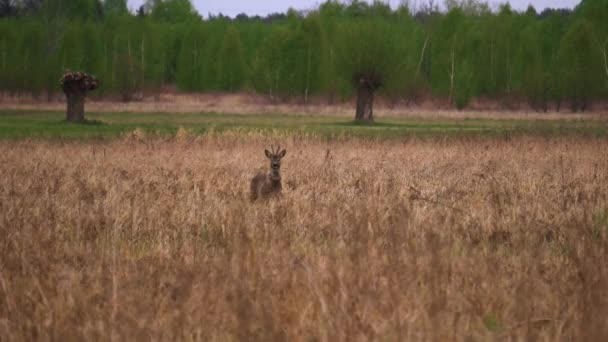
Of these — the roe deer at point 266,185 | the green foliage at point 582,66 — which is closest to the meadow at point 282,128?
the roe deer at point 266,185

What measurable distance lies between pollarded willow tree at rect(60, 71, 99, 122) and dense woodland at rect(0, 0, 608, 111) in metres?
19.2

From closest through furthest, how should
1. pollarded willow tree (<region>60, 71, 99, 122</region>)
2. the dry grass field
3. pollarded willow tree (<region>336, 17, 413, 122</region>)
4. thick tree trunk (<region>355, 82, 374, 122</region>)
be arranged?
the dry grass field < pollarded willow tree (<region>60, 71, 99, 122</region>) < thick tree trunk (<region>355, 82, 374, 122</region>) < pollarded willow tree (<region>336, 17, 413, 122</region>)

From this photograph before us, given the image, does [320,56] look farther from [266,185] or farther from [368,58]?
[266,185]

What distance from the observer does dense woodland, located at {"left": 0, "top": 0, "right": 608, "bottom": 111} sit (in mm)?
63812

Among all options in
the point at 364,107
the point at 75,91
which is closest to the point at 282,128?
the point at 75,91

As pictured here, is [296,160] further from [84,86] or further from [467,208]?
[84,86]

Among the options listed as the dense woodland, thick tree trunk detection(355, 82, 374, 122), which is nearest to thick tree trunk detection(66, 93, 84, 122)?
thick tree trunk detection(355, 82, 374, 122)

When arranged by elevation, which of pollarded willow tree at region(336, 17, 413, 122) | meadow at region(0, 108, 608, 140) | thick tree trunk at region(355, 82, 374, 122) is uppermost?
pollarded willow tree at region(336, 17, 413, 122)

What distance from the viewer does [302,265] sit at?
15.9 ft

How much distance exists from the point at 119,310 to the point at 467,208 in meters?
5.72

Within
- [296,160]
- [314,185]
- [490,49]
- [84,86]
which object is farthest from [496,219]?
[490,49]

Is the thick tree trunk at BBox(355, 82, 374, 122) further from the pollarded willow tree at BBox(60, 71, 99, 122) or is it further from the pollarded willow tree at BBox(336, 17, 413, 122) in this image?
the pollarded willow tree at BBox(60, 71, 99, 122)

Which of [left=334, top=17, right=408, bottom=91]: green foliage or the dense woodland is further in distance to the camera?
the dense woodland

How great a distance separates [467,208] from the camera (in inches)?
364
